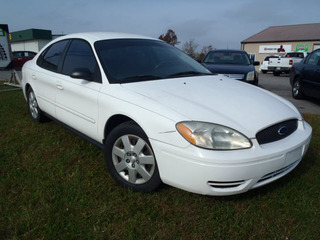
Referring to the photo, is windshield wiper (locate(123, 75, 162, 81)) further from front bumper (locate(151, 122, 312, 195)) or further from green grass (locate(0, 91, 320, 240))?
green grass (locate(0, 91, 320, 240))

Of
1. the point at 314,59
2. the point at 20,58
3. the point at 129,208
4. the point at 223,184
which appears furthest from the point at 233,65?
the point at 20,58

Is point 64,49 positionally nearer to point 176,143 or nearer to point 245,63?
point 176,143

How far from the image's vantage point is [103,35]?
11.1 feet

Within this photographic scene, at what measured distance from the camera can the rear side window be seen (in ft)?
12.1

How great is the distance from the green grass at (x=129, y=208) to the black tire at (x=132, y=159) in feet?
0.36

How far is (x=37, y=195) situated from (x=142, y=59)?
1.78 metres

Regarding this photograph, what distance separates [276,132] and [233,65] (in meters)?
5.30

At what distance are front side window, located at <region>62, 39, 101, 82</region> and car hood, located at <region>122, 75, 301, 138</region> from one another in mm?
584

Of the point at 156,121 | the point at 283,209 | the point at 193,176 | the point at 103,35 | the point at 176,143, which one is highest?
the point at 103,35

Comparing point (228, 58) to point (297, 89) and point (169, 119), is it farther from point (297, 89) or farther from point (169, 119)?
point (169, 119)

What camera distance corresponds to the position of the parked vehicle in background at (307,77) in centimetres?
644

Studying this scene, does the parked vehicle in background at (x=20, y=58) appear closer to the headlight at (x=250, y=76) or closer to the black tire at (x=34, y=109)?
the black tire at (x=34, y=109)

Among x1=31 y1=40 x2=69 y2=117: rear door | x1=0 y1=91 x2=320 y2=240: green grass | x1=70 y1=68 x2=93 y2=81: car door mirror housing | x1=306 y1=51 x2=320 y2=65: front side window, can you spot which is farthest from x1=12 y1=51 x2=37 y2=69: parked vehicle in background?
x1=70 y1=68 x2=93 y2=81: car door mirror housing

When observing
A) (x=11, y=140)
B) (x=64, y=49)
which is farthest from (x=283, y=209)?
(x=11, y=140)
